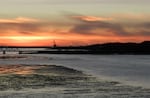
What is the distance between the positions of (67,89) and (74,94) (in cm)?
348

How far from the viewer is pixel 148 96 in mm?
28250

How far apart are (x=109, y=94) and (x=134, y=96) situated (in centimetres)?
200

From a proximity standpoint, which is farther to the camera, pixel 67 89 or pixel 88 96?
pixel 67 89

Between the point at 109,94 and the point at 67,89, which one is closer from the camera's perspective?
the point at 109,94

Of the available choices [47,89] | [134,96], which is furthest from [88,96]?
[47,89]

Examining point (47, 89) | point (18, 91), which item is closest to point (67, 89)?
point (47, 89)

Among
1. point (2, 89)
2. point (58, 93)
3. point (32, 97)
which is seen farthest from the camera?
point (2, 89)

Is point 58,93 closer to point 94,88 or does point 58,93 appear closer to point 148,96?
point 94,88

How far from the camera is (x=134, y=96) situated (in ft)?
92.6

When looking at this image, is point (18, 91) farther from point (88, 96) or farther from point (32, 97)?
point (88, 96)

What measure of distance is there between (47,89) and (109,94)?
19.0ft

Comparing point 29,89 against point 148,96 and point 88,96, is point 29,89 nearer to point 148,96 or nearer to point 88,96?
point 88,96

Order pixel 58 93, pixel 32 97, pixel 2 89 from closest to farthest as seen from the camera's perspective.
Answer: pixel 32 97 → pixel 58 93 → pixel 2 89

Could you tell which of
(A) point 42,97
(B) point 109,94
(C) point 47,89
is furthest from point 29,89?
(B) point 109,94
